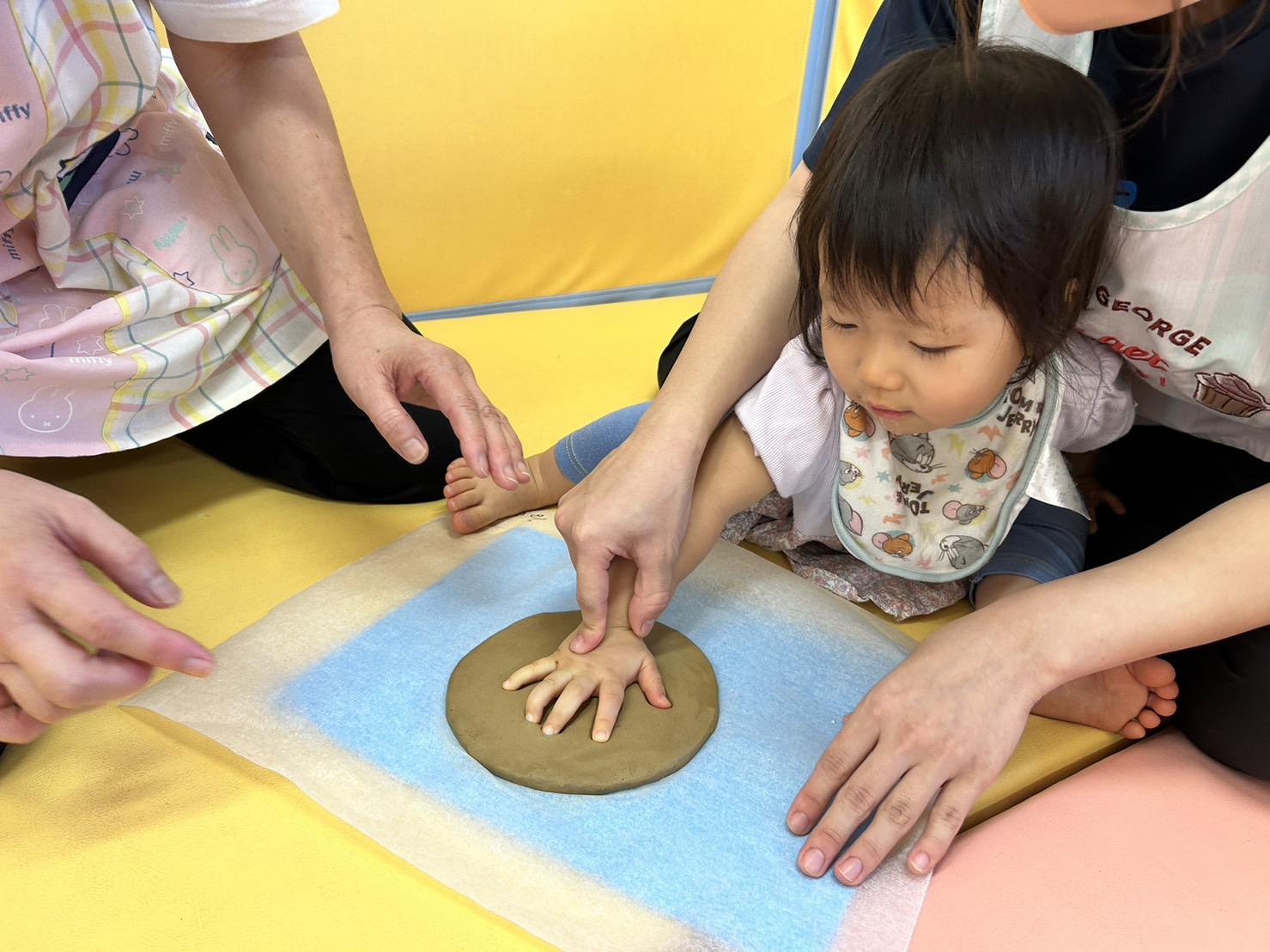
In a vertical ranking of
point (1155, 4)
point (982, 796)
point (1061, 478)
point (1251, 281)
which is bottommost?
point (982, 796)

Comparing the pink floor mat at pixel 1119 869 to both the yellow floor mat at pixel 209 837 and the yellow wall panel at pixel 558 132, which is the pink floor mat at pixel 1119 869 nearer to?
the yellow floor mat at pixel 209 837

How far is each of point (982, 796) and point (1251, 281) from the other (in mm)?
414

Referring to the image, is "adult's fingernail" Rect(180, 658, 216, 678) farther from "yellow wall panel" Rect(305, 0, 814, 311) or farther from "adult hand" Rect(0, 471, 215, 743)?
"yellow wall panel" Rect(305, 0, 814, 311)

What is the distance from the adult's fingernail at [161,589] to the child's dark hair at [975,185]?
0.46 meters

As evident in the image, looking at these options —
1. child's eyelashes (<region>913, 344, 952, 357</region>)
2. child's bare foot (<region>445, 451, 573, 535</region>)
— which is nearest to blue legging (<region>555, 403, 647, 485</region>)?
child's bare foot (<region>445, 451, 573, 535</region>)

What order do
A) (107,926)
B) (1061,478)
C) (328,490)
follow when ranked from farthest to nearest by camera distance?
(328,490), (1061,478), (107,926)

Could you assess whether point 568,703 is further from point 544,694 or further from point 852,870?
point 852,870

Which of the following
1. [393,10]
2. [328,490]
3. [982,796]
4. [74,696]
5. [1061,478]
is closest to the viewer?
[74,696]

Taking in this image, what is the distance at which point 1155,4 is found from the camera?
0.60 meters

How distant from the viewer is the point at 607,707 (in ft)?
2.59

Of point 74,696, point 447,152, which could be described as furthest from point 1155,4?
point 447,152

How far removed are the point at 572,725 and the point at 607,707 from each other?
0.03m

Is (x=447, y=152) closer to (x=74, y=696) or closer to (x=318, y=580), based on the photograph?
(x=318, y=580)

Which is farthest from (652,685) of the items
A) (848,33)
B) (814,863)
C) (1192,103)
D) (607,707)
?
(848,33)
